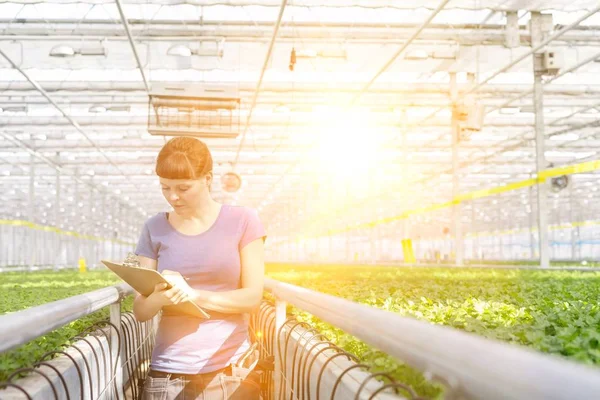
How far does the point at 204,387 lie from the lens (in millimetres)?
2811

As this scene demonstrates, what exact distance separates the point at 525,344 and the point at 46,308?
76.7 inches

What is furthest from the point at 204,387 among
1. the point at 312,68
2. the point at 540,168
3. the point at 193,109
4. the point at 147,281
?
the point at 312,68

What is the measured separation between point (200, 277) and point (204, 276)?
0.8 inches

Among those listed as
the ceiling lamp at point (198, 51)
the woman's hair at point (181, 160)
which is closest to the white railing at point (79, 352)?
the woman's hair at point (181, 160)

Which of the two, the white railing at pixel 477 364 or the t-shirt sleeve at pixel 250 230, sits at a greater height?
the t-shirt sleeve at pixel 250 230

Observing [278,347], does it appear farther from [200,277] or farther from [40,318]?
[40,318]

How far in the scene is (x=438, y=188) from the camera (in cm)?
4547

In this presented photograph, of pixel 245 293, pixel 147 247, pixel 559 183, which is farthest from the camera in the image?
pixel 559 183

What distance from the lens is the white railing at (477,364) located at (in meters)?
0.80

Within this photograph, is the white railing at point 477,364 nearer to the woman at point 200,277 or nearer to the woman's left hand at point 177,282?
the woman's left hand at point 177,282

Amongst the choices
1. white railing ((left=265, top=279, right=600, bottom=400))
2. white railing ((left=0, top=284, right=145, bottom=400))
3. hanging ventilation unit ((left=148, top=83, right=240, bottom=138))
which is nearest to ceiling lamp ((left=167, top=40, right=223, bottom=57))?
hanging ventilation unit ((left=148, top=83, right=240, bottom=138))

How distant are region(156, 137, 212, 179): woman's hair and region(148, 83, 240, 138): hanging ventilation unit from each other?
9.78 metres

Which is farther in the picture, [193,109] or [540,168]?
[540,168]

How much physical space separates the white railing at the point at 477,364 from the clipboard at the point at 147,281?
112 cm
